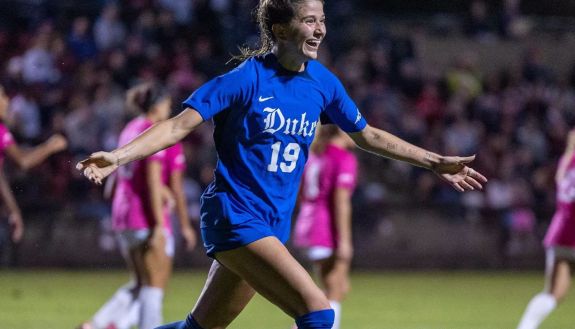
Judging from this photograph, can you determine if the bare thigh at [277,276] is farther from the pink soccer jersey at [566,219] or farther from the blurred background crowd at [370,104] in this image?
the blurred background crowd at [370,104]

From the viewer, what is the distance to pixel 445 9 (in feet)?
76.7

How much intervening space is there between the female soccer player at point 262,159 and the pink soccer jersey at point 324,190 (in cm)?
313

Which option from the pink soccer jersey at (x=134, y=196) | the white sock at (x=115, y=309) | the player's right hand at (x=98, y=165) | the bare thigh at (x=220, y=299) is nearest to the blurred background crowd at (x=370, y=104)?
the white sock at (x=115, y=309)

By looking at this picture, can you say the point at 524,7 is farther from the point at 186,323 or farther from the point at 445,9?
the point at 186,323

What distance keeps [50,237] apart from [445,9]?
10.9 meters

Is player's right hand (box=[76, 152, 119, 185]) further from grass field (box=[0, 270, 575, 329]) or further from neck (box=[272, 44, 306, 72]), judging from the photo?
grass field (box=[0, 270, 575, 329])

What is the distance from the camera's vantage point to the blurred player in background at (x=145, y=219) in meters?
8.38

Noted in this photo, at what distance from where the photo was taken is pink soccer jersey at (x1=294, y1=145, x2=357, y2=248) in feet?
29.5

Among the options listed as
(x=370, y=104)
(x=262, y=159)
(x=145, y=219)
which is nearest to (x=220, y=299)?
(x=262, y=159)

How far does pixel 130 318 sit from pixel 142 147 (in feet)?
13.3

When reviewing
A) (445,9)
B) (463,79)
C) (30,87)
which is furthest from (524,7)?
(30,87)

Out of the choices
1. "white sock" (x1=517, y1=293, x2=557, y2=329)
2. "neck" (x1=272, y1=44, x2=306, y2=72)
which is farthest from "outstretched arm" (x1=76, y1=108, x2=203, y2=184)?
"white sock" (x1=517, y1=293, x2=557, y2=329)

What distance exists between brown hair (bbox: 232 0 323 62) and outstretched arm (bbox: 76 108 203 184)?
642mm

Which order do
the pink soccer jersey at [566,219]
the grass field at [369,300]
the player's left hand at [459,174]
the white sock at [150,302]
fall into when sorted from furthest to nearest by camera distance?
the grass field at [369,300] → the pink soccer jersey at [566,219] → the white sock at [150,302] → the player's left hand at [459,174]
